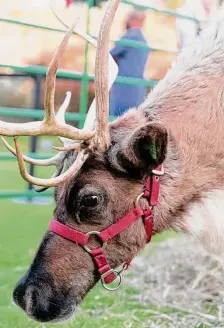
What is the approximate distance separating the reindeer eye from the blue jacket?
4.46m

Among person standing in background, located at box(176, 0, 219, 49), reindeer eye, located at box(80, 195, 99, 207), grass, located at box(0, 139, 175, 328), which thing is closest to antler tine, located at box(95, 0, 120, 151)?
reindeer eye, located at box(80, 195, 99, 207)

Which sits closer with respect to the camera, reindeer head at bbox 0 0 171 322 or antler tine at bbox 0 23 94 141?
antler tine at bbox 0 23 94 141

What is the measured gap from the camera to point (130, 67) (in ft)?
27.6

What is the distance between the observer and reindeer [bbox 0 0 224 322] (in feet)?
12.5

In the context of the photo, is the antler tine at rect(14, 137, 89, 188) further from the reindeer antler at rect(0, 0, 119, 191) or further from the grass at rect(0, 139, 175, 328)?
the grass at rect(0, 139, 175, 328)

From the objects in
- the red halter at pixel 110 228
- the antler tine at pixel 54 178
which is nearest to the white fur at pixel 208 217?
the red halter at pixel 110 228

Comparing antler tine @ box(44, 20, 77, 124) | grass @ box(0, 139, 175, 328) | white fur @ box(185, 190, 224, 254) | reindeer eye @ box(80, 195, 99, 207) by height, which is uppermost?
antler tine @ box(44, 20, 77, 124)

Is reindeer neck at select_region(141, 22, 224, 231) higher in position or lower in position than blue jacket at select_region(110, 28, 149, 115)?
higher

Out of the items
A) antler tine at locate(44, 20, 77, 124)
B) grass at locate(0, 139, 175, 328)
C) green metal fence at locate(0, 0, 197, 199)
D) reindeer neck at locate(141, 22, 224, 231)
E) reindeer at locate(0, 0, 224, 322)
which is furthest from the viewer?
green metal fence at locate(0, 0, 197, 199)

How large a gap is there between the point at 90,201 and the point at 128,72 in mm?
4677

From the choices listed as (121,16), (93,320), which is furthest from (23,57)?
(93,320)

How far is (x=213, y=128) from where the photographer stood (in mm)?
4039

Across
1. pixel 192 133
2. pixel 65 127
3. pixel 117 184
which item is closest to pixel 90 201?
pixel 117 184

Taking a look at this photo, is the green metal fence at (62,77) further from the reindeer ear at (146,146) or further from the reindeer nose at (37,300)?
the reindeer ear at (146,146)
